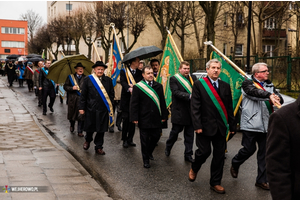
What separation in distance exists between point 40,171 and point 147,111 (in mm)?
2067

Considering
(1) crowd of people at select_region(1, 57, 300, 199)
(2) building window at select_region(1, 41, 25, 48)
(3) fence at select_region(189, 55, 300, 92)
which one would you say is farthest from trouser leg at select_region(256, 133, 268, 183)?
(2) building window at select_region(1, 41, 25, 48)

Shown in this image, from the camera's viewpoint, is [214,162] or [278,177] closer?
[278,177]

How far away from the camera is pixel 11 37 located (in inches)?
4358

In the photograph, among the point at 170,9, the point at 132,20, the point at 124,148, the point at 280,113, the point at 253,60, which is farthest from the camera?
the point at 132,20

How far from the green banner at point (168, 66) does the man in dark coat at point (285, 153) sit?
7.37m

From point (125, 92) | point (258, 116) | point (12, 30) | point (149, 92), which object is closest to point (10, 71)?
point (125, 92)

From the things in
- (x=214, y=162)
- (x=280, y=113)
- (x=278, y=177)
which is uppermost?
(x=280, y=113)

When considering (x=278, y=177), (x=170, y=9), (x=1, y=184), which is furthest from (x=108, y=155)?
(x=170, y=9)

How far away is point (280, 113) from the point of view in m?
2.64

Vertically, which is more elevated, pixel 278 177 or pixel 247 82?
pixel 247 82

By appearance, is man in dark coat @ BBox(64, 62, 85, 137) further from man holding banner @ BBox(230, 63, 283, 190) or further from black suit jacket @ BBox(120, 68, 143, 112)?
man holding banner @ BBox(230, 63, 283, 190)

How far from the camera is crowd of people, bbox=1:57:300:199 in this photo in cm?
266

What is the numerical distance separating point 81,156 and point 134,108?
1.67 m

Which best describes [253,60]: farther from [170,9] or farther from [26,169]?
[26,169]
